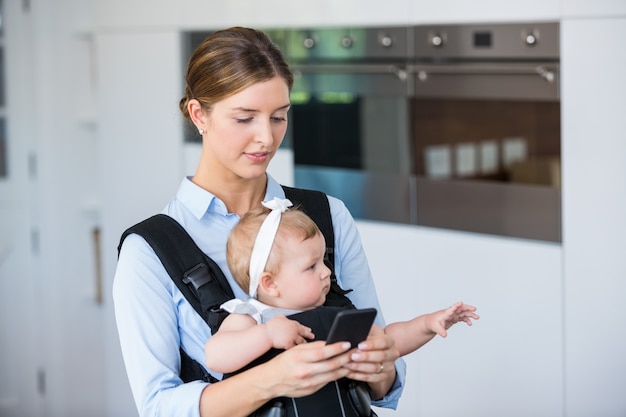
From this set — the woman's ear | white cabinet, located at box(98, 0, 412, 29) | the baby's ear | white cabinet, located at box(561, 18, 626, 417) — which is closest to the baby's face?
the baby's ear

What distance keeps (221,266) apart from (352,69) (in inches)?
77.5

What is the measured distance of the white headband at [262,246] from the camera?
151 centimetres

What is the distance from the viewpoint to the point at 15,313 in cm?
423

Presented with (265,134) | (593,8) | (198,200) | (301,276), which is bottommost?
(301,276)

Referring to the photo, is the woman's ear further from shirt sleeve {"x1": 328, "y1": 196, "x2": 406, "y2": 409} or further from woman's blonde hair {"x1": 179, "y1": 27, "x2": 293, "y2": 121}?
shirt sleeve {"x1": 328, "y1": 196, "x2": 406, "y2": 409}

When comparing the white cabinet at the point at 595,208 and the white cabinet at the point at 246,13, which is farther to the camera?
the white cabinet at the point at 246,13

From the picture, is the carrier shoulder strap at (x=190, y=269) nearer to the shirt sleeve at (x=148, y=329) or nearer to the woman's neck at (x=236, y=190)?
the shirt sleeve at (x=148, y=329)

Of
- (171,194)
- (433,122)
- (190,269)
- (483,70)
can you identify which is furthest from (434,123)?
(190,269)

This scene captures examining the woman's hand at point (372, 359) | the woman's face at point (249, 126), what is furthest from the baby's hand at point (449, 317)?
the woman's face at point (249, 126)

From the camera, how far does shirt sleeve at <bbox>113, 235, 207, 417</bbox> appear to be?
1.46m

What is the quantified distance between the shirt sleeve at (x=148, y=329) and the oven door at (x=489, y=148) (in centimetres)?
175

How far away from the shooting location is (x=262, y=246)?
1.53 m

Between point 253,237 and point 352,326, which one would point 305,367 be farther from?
point 253,237

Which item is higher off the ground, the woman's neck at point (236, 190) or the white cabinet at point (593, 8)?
the white cabinet at point (593, 8)
